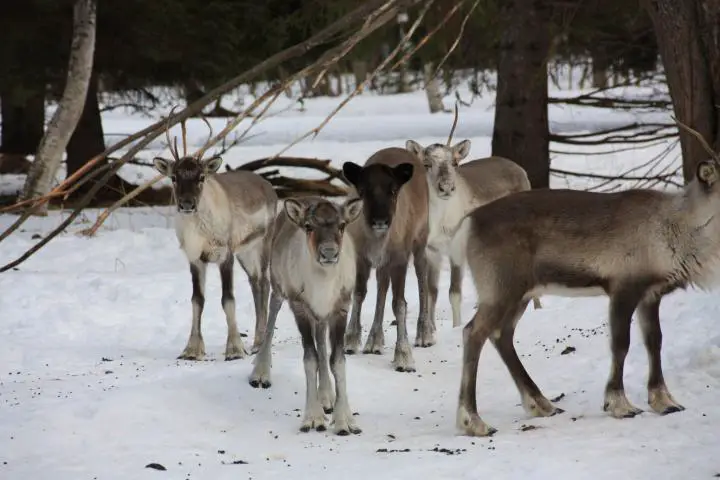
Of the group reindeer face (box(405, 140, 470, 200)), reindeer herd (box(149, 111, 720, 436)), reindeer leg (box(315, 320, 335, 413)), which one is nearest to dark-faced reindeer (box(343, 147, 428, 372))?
reindeer face (box(405, 140, 470, 200))

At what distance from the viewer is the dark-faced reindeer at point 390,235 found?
9102 mm

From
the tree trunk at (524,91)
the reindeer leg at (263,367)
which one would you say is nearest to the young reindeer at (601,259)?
the reindeer leg at (263,367)

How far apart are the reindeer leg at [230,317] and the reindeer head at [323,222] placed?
261cm

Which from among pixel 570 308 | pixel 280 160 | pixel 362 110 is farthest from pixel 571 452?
pixel 362 110

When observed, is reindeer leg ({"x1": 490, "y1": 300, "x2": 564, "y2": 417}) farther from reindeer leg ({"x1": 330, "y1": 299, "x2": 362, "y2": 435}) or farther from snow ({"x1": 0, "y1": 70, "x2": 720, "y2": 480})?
reindeer leg ({"x1": 330, "y1": 299, "x2": 362, "y2": 435})

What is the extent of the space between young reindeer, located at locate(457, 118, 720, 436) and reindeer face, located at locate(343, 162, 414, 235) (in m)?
1.68

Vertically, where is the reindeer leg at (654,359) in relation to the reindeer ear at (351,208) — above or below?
below

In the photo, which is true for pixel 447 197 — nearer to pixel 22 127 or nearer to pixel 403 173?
pixel 403 173

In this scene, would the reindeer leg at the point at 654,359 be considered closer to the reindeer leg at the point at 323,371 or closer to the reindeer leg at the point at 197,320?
the reindeer leg at the point at 323,371

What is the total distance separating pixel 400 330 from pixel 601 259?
2427 millimetres

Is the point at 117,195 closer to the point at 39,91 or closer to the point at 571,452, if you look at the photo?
the point at 39,91

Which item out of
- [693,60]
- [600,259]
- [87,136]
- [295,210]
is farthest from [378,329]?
[87,136]

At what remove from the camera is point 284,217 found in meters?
8.39

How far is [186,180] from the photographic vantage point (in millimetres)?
9789
